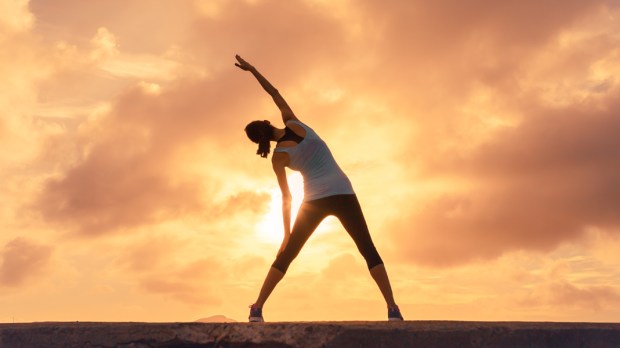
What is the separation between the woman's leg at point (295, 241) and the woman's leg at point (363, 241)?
0.22 metres

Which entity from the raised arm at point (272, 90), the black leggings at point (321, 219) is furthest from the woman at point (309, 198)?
the raised arm at point (272, 90)

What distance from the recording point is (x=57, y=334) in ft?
21.6

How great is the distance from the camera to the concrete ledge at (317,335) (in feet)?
19.1

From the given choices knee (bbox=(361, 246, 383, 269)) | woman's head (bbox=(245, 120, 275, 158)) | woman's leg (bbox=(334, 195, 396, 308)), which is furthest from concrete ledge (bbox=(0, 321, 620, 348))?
woman's head (bbox=(245, 120, 275, 158))

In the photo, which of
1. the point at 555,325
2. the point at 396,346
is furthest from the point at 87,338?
the point at 555,325

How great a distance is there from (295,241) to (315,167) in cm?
71

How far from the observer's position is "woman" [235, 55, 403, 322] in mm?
7012

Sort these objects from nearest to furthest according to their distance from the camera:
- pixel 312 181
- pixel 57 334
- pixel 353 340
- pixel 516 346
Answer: pixel 353 340, pixel 516 346, pixel 57 334, pixel 312 181

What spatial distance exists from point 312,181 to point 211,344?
1.78 m

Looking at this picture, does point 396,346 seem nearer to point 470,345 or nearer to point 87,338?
point 470,345

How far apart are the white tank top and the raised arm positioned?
320 mm

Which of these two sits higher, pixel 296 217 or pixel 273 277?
pixel 296 217

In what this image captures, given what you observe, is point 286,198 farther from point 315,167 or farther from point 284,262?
point 284,262

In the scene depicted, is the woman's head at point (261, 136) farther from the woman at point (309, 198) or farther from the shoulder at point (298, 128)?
the shoulder at point (298, 128)
